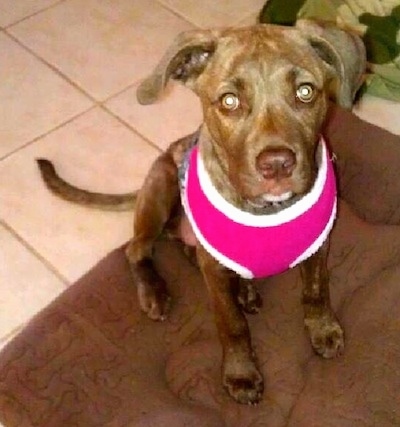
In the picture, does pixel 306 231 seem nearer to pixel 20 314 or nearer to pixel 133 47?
pixel 20 314

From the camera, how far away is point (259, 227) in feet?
7.57

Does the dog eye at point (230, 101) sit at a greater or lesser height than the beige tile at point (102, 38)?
greater

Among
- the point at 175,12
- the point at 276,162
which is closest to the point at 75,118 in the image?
the point at 175,12

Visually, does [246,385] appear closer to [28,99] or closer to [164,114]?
[164,114]

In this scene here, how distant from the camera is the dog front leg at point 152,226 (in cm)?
267

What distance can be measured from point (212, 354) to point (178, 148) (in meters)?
0.68

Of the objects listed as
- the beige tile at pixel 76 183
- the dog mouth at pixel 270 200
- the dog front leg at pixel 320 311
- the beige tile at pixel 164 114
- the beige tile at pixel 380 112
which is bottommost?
the beige tile at pixel 76 183

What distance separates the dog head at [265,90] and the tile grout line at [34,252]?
0.97m

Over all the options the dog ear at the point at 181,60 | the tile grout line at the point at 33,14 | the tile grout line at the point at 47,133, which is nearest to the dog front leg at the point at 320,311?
the dog ear at the point at 181,60

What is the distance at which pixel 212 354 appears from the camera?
2.57 m

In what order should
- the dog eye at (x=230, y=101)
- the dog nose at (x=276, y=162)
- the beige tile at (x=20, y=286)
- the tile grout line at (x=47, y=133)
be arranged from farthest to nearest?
the tile grout line at (x=47, y=133) < the beige tile at (x=20, y=286) < the dog eye at (x=230, y=101) < the dog nose at (x=276, y=162)

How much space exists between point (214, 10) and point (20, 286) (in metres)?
1.70

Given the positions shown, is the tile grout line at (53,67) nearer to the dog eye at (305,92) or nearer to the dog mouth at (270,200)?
the dog mouth at (270,200)

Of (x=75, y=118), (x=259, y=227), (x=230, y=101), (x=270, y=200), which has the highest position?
(x=230, y=101)
